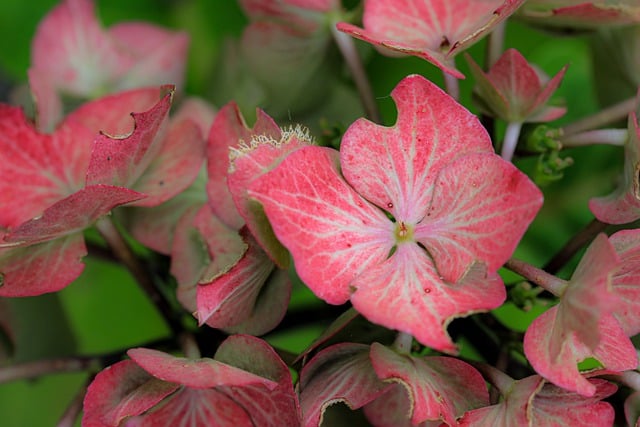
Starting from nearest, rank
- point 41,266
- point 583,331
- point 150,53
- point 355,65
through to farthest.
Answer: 1. point 583,331
2. point 41,266
3. point 355,65
4. point 150,53

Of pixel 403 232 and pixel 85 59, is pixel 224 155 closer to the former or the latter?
pixel 403 232

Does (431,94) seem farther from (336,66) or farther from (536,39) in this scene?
(536,39)

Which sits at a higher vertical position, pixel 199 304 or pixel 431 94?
pixel 431 94

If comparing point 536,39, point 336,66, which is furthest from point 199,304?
point 536,39

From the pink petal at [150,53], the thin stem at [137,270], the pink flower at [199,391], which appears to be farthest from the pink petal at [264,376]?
the pink petal at [150,53]

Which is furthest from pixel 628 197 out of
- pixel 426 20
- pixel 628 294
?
pixel 426 20

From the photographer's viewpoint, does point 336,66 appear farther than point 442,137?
Yes
